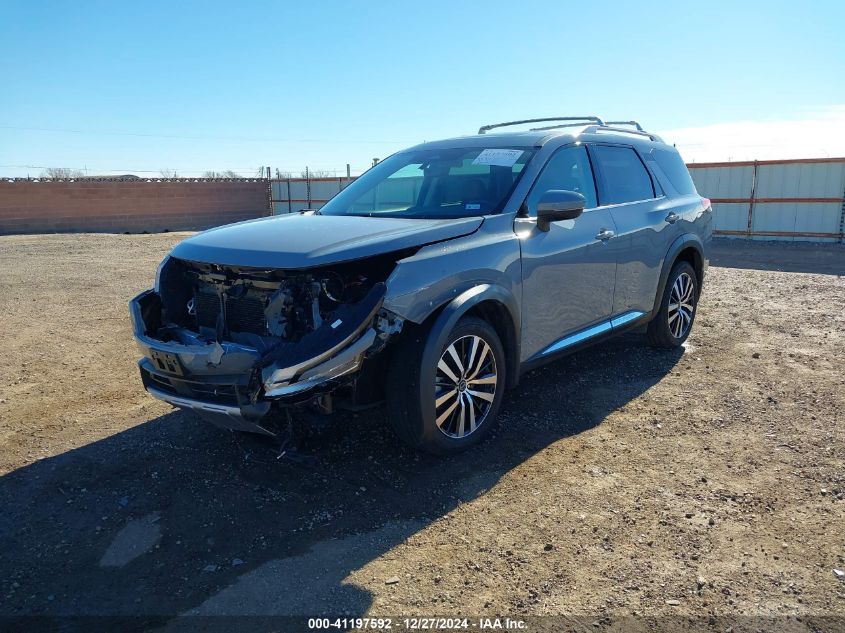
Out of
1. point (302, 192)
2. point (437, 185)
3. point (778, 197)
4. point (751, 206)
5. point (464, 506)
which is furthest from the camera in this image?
point (302, 192)

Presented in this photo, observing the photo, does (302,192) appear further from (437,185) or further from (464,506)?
(464,506)

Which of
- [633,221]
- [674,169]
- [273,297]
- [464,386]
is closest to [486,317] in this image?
[464,386]

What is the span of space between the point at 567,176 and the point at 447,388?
6.39 ft

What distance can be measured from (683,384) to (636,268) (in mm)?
1018

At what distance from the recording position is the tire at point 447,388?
3.53 m

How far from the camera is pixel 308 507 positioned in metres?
3.42

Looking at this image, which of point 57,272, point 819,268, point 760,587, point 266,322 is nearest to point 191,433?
point 266,322

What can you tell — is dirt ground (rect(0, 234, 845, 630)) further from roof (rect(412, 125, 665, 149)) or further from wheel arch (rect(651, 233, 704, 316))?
roof (rect(412, 125, 665, 149))

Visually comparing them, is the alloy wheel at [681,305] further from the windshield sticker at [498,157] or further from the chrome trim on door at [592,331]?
the windshield sticker at [498,157]

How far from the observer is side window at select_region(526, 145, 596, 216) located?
14.5ft

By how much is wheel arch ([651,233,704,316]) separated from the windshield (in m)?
2.00

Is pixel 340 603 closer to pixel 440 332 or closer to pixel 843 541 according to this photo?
pixel 440 332

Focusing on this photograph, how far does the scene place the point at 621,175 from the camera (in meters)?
5.36

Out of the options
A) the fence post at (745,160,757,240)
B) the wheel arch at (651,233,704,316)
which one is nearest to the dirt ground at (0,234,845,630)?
the wheel arch at (651,233,704,316)
